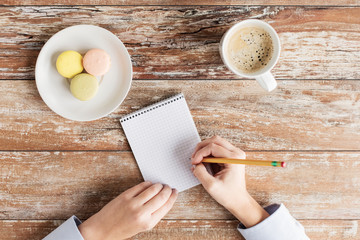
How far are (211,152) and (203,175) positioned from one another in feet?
0.22

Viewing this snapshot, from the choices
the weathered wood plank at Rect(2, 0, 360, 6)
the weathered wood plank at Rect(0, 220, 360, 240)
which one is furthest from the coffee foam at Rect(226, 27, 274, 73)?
the weathered wood plank at Rect(0, 220, 360, 240)

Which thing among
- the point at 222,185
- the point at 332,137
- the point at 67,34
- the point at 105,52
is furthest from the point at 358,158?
the point at 67,34

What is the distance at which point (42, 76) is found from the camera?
0.93 m

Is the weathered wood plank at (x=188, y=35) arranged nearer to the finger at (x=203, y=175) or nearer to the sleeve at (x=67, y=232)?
the finger at (x=203, y=175)

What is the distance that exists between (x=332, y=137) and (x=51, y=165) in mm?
864

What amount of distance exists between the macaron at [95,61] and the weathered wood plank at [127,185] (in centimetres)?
26

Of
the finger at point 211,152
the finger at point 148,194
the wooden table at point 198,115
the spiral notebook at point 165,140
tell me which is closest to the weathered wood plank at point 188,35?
the wooden table at point 198,115

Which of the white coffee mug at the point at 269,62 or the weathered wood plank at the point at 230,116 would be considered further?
the weathered wood plank at the point at 230,116

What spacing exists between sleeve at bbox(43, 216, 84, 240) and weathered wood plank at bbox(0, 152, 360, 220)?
62mm

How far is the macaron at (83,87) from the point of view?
0.91m

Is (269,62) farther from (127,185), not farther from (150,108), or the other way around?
(127,185)

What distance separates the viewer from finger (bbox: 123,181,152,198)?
37.8 inches

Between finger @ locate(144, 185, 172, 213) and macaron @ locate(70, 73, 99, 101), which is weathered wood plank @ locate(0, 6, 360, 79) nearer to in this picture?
macaron @ locate(70, 73, 99, 101)

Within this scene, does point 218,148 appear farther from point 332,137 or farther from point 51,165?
point 51,165
